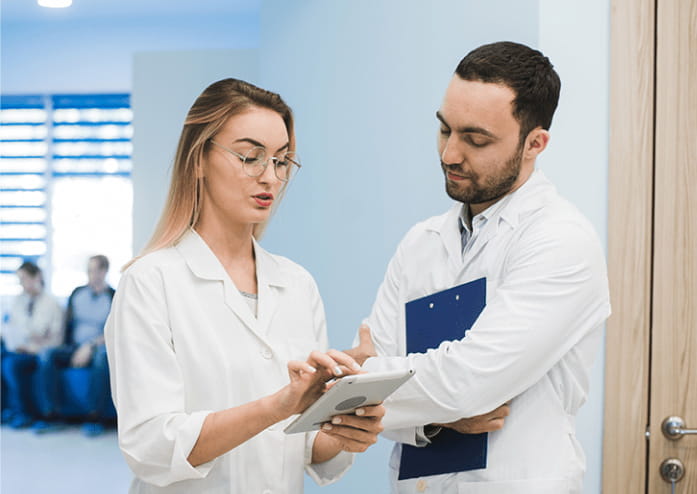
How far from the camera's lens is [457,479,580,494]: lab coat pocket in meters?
1.58

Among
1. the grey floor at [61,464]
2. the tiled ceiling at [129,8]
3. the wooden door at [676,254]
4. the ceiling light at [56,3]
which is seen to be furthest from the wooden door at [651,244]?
the tiled ceiling at [129,8]

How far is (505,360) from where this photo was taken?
154 cm

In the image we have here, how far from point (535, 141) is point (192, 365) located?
91cm

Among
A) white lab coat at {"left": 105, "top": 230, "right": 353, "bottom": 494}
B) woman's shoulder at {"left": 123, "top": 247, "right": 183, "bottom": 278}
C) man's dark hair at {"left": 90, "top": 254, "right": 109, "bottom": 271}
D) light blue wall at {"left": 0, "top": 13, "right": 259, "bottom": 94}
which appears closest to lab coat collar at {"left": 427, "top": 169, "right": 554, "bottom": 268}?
white lab coat at {"left": 105, "top": 230, "right": 353, "bottom": 494}

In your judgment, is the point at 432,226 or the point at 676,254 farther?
the point at 676,254

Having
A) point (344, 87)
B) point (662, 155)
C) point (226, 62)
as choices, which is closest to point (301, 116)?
point (344, 87)

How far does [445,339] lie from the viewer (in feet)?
5.61

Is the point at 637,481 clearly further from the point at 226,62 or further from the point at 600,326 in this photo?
the point at 226,62

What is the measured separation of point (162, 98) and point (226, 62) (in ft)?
1.89

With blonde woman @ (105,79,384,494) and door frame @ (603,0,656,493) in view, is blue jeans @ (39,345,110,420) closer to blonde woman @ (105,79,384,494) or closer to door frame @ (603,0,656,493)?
door frame @ (603,0,656,493)

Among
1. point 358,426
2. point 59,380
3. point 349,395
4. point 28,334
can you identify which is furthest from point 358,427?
point 28,334

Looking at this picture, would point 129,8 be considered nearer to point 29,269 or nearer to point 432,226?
point 29,269

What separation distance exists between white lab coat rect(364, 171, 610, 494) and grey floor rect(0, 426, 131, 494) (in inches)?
150

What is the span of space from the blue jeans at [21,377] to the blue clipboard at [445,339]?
19.6 ft
